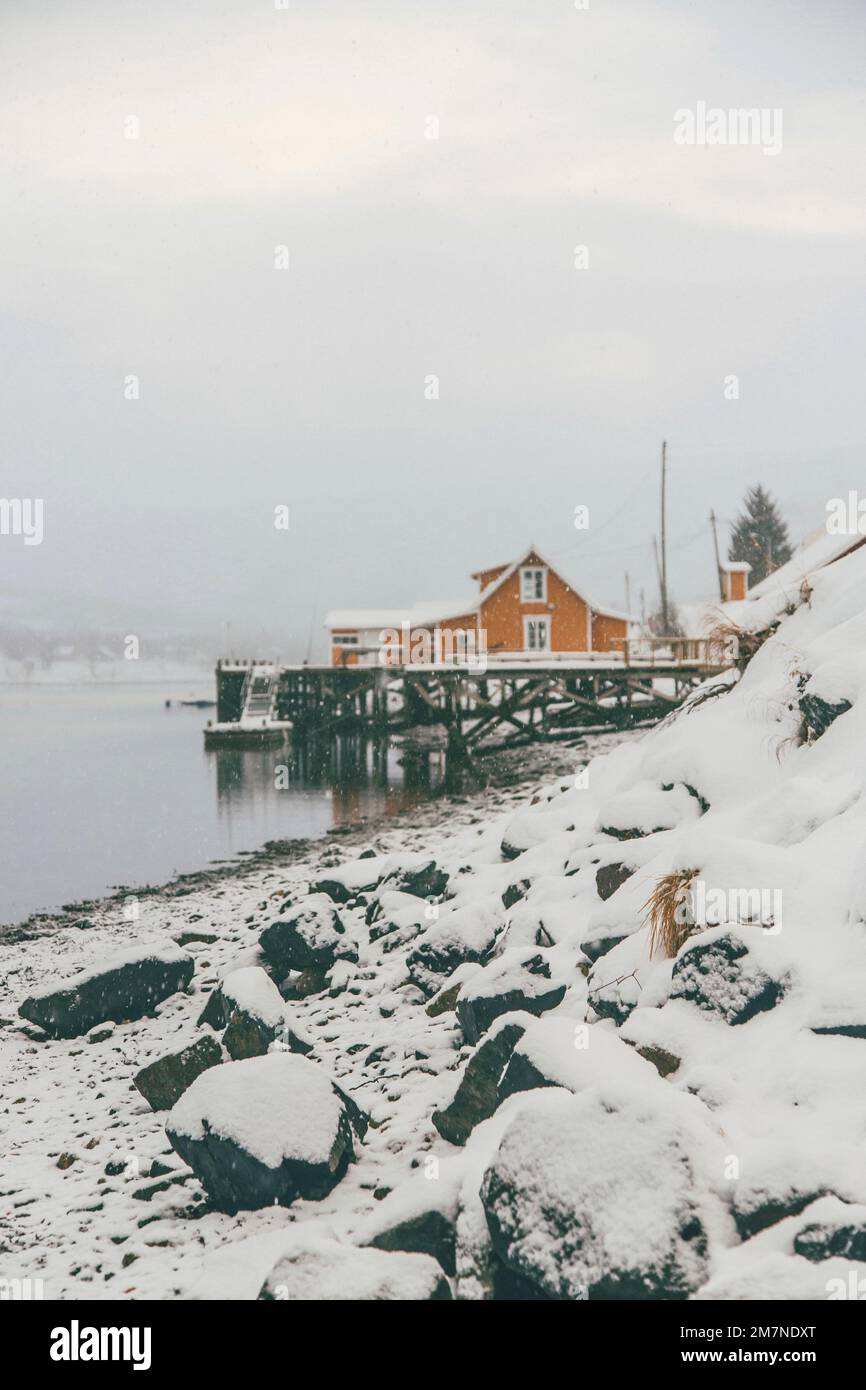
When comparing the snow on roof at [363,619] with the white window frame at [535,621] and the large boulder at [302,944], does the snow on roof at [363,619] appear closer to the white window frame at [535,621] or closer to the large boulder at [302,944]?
the white window frame at [535,621]

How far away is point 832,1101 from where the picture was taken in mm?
3598

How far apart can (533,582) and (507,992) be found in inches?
1279

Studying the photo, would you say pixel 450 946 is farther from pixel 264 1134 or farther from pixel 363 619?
pixel 363 619

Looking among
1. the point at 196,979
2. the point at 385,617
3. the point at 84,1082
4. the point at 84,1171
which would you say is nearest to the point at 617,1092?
the point at 84,1171

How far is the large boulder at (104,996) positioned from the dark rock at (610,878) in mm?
3815

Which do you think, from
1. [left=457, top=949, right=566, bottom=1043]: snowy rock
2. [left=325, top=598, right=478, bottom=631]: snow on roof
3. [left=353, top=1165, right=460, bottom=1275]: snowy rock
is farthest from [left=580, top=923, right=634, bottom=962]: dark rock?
[left=325, top=598, right=478, bottom=631]: snow on roof

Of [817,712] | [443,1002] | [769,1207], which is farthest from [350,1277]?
[817,712]

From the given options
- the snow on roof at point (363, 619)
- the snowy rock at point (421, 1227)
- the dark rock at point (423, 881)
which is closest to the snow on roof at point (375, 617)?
the snow on roof at point (363, 619)

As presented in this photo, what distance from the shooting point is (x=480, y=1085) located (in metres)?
4.78

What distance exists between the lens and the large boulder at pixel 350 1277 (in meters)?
3.28

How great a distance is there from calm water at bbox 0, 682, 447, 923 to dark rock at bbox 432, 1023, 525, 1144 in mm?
10286

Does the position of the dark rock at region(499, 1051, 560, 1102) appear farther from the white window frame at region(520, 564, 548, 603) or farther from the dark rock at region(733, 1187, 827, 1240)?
the white window frame at region(520, 564, 548, 603)

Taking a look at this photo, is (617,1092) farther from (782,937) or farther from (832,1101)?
(782,937)
